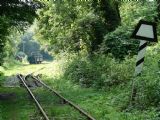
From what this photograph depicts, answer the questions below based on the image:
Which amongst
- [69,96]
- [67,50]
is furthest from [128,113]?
[67,50]

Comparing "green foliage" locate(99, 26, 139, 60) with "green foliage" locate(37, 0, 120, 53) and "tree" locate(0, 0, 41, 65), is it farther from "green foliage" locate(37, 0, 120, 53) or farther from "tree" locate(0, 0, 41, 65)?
"tree" locate(0, 0, 41, 65)

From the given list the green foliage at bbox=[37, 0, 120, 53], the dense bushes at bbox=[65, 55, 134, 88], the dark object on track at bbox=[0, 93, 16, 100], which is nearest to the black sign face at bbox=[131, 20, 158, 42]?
the dense bushes at bbox=[65, 55, 134, 88]

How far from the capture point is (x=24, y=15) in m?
20.4

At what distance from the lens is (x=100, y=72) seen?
73.3ft

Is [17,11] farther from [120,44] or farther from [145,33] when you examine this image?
[145,33]

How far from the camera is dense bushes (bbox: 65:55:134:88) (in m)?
19.2

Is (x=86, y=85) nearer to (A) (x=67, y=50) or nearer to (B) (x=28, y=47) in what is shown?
(A) (x=67, y=50)

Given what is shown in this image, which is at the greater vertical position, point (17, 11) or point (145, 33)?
point (17, 11)

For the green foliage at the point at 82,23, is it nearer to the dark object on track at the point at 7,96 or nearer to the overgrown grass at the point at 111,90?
the overgrown grass at the point at 111,90

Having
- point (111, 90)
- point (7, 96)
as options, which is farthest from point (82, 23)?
point (111, 90)

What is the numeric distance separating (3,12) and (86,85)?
6115 mm

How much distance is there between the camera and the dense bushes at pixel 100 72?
63.2ft

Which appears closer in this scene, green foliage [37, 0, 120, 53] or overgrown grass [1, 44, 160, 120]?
overgrown grass [1, 44, 160, 120]

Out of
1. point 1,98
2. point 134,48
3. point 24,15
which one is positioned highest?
point 24,15
